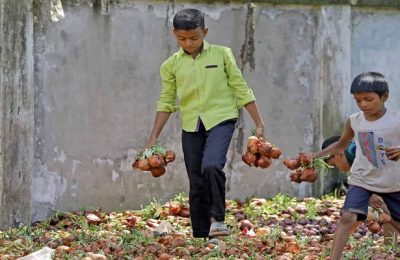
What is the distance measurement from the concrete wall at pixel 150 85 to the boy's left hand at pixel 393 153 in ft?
11.2

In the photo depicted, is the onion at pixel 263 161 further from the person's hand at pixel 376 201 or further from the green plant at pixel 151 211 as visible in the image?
the green plant at pixel 151 211

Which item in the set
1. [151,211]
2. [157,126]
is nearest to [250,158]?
[157,126]

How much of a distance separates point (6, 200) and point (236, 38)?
8.59ft

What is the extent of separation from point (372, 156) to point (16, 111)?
3.30 meters

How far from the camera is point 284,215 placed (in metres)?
9.29

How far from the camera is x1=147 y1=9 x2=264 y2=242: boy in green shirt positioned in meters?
7.43

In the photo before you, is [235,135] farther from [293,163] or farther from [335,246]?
[335,246]

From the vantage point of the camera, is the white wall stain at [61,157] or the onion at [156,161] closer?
the onion at [156,161]

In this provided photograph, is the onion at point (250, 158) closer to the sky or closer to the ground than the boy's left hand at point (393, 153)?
closer to the ground

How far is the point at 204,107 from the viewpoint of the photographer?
24.8 feet

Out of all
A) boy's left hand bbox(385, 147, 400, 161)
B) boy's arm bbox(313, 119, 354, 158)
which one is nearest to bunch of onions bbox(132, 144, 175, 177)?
boy's arm bbox(313, 119, 354, 158)

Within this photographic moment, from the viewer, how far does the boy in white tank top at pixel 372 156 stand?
21.8 ft

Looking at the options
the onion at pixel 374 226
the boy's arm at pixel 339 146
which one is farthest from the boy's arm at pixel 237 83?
the onion at pixel 374 226

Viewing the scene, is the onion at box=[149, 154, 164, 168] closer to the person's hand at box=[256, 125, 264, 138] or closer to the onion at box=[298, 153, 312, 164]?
the person's hand at box=[256, 125, 264, 138]
